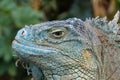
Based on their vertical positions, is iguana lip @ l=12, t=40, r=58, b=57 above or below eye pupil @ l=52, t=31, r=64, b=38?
below

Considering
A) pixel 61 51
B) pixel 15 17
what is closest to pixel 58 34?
pixel 61 51

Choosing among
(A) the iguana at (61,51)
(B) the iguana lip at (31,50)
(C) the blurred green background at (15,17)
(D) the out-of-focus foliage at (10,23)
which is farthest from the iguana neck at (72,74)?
(D) the out-of-focus foliage at (10,23)

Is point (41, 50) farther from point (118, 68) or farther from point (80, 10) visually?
point (80, 10)

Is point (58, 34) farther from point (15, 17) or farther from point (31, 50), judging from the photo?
point (15, 17)

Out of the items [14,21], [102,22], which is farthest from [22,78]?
[102,22]

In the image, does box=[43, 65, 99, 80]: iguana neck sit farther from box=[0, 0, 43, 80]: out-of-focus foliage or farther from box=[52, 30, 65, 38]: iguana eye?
box=[0, 0, 43, 80]: out-of-focus foliage

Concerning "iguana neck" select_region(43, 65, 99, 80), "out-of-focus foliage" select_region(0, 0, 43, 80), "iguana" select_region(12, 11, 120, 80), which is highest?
"out-of-focus foliage" select_region(0, 0, 43, 80)

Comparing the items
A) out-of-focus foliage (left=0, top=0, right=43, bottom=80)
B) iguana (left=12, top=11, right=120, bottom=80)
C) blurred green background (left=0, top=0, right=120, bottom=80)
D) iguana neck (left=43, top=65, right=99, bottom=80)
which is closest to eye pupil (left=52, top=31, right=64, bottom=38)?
iguana (left=12, top=11, right=120, bottom=80)
